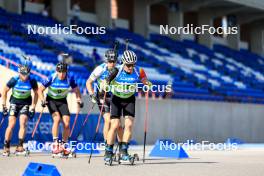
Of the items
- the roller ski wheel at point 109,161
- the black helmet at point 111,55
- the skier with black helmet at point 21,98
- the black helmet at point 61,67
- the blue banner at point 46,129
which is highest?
the black helmet at point 111,55

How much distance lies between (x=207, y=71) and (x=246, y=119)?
632 cm

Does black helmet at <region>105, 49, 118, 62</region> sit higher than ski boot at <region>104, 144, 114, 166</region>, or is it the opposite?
black helmet at <region>105, 49, 118, 62</region>

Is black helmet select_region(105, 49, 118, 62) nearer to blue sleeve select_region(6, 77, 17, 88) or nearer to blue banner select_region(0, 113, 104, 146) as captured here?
blue sleeve select_region(6, 77, 17, 88)

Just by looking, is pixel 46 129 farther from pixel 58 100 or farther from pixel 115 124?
pixel 115 124

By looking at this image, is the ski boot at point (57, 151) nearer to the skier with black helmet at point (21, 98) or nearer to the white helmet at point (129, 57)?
the skier with black helmet at point (21, 98)

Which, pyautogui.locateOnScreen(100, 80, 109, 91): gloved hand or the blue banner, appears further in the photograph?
the blue banner

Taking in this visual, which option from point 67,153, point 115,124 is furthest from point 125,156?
point 67,153

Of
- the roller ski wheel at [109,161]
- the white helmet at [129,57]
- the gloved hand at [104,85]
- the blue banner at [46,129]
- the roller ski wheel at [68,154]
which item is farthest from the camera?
the blue banner at [46,129]

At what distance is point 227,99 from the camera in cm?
3006

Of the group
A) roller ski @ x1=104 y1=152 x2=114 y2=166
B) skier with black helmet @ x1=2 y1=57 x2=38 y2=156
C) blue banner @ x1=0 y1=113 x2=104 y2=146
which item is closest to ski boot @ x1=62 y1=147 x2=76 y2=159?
skier with black helmet @ x1=2 y1=57 x2=38 y2=156

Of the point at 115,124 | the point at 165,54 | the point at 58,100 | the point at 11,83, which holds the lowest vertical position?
the point at 115,124

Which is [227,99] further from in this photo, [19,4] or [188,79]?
[19,4]

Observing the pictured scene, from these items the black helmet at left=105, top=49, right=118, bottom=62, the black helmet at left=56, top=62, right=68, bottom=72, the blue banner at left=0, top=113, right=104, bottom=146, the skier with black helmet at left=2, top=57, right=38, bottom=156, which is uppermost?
the black helmet at left=105, top=49, right=118, bottom=62

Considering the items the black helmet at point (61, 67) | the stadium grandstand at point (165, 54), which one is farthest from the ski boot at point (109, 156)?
the black helmet at point (61, 67)
